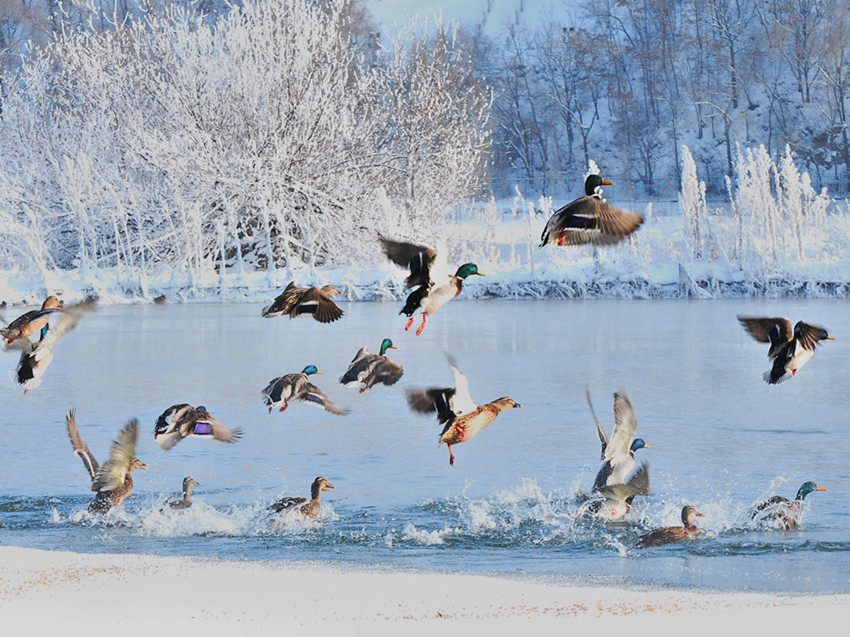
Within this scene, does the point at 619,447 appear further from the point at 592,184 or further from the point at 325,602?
the point at 592,184

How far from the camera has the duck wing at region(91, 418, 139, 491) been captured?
8.30m

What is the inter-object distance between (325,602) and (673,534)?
2.28 meters

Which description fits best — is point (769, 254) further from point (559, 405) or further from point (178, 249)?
point (559, 405)

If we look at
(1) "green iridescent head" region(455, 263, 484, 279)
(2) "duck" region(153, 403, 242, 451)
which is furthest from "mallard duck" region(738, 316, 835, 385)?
(2) "duck" region(153, 403, 242, 451)

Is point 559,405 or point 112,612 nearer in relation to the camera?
point 112,612

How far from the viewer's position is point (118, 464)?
8430 millimetres

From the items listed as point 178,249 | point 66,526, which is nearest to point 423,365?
point 66,526

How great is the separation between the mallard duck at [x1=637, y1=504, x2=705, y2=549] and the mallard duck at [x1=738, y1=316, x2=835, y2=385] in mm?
1120

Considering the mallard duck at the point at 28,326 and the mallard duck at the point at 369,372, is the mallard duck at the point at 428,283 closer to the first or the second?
the mallard duck at the point at 28,326

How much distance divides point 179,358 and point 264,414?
15.0 ft

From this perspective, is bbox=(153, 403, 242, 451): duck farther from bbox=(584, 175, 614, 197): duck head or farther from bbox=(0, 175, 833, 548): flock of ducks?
bbox=(584, 175, 614, 197): duck head

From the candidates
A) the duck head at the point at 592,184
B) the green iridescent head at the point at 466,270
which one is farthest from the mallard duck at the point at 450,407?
the duck head at the point at 592,184

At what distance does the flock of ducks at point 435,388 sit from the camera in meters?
5.74

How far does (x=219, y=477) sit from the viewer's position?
9.56 metres
